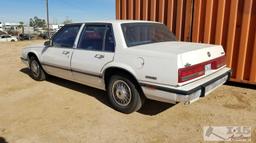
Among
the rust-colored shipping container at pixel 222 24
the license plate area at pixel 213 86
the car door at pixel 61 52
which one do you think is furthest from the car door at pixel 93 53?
the rust-colored shipping container at pixel 222 24

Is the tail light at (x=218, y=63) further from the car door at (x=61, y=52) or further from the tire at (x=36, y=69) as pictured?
the tire at (x=36, y=69)

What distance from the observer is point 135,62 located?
12.1 ft

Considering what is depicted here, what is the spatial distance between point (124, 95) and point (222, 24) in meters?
2.92

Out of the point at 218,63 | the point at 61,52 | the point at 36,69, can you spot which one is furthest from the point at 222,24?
the point at 36,69

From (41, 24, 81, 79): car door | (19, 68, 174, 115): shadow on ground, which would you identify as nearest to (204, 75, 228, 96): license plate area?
(19, 68, 174, 115): shadow on ground

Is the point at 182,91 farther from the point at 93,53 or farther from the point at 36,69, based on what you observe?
the point at 36,69

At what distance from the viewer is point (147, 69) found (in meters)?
3.54

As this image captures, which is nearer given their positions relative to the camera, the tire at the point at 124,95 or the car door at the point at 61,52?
the tire at the point at 124,95

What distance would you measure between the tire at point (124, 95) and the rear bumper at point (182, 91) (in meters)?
0.27

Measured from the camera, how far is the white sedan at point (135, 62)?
11.1ft

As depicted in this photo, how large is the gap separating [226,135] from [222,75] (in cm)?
111

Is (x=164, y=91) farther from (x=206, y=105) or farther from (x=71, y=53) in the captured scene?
(x=71, y=53)

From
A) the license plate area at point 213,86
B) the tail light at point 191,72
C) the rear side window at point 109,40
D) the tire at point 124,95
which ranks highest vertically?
the rear side window at point 109,40

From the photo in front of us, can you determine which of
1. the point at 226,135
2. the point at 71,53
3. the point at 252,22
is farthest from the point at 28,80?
the point at 252,22
